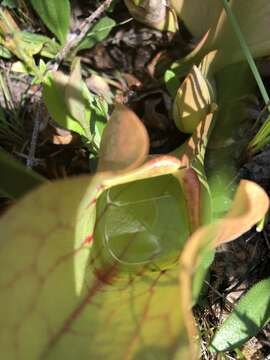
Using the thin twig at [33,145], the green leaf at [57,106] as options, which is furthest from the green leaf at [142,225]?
the thin twig at [33,145]

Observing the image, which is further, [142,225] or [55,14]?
[55,14]

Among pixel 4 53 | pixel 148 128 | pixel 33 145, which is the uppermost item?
pixel 4 53

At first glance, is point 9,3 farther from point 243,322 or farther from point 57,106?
point 243,322

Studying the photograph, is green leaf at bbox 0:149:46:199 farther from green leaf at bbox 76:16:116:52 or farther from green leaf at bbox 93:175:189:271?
green leaf at bbox 76:16:116:52

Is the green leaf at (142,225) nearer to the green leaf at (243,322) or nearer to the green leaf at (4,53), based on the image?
the green leaf at (243,322)

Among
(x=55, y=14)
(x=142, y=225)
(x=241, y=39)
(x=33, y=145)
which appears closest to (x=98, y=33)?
(x=55, y=14)

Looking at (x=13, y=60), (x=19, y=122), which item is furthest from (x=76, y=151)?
(x=13, y=60)

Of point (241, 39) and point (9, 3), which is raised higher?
point (9, 3)

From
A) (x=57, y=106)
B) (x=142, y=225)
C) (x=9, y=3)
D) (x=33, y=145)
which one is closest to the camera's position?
(x=142, y=225)
